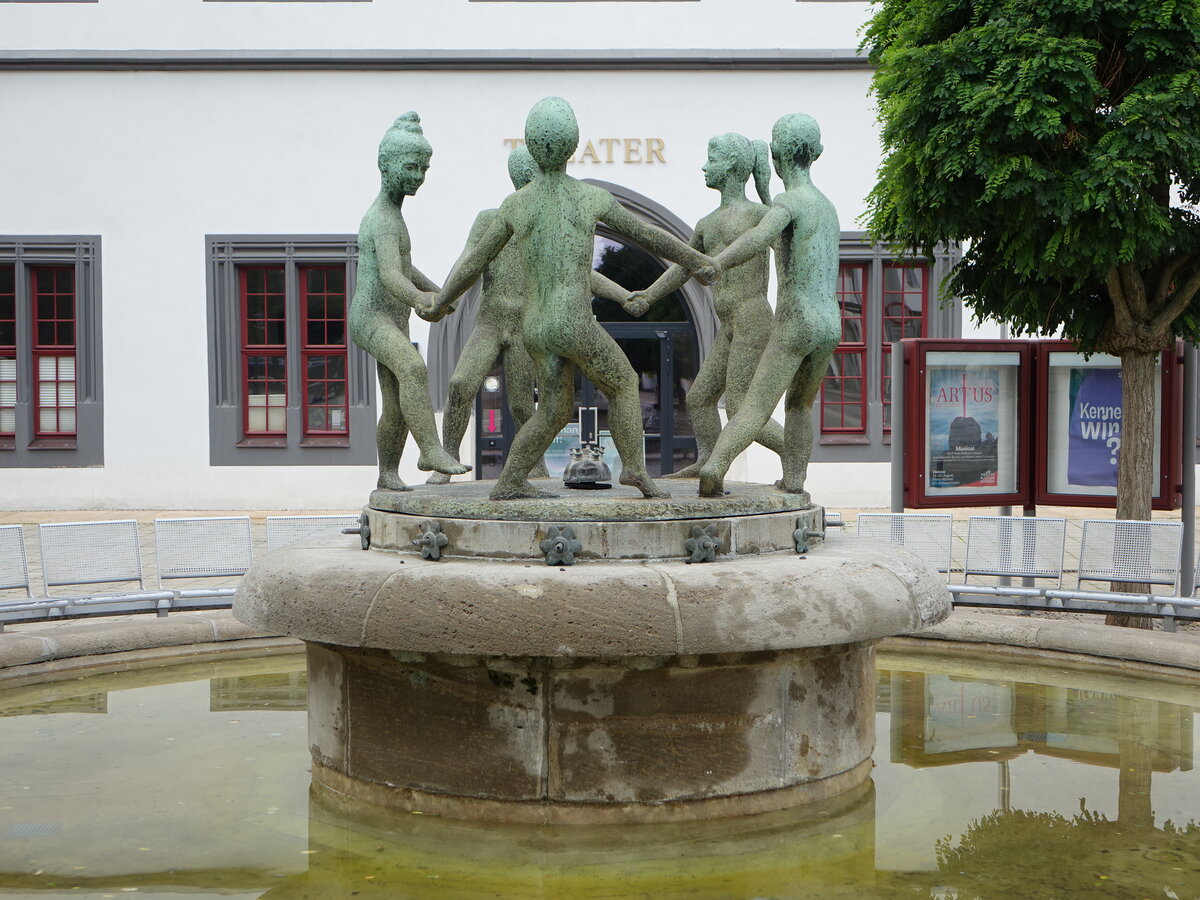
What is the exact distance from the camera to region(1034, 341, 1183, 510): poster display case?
33.0ft

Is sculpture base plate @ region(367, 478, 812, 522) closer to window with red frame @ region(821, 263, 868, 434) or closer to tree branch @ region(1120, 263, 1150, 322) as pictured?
tree branch @ region(1120, 263, 1150, 322)

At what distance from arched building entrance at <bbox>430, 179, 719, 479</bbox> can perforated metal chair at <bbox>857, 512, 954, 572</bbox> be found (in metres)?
8.97

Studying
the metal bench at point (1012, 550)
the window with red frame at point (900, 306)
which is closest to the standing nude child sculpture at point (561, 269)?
the metal bench at point (1012, 550)

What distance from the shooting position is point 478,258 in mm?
5000

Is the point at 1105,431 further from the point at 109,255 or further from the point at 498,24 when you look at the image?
the point at 109,255

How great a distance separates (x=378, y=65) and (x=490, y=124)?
1.77 m

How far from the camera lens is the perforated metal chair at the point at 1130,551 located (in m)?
8.57

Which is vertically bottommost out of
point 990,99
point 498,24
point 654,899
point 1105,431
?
point 654,899

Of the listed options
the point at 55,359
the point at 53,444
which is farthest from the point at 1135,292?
the point at 55,359

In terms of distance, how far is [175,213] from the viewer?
18.8 meters

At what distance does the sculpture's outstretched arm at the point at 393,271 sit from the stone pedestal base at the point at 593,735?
153 centimetres

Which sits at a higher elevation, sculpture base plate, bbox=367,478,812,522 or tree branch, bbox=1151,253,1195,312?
tree branch, bbox=1151,253,1195,312

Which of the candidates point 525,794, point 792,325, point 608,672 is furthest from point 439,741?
point 792,325

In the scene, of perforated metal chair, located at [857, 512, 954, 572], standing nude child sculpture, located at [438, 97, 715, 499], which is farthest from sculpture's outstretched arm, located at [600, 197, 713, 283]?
perforated metal chair, located at [857, 512, 954, 572]
